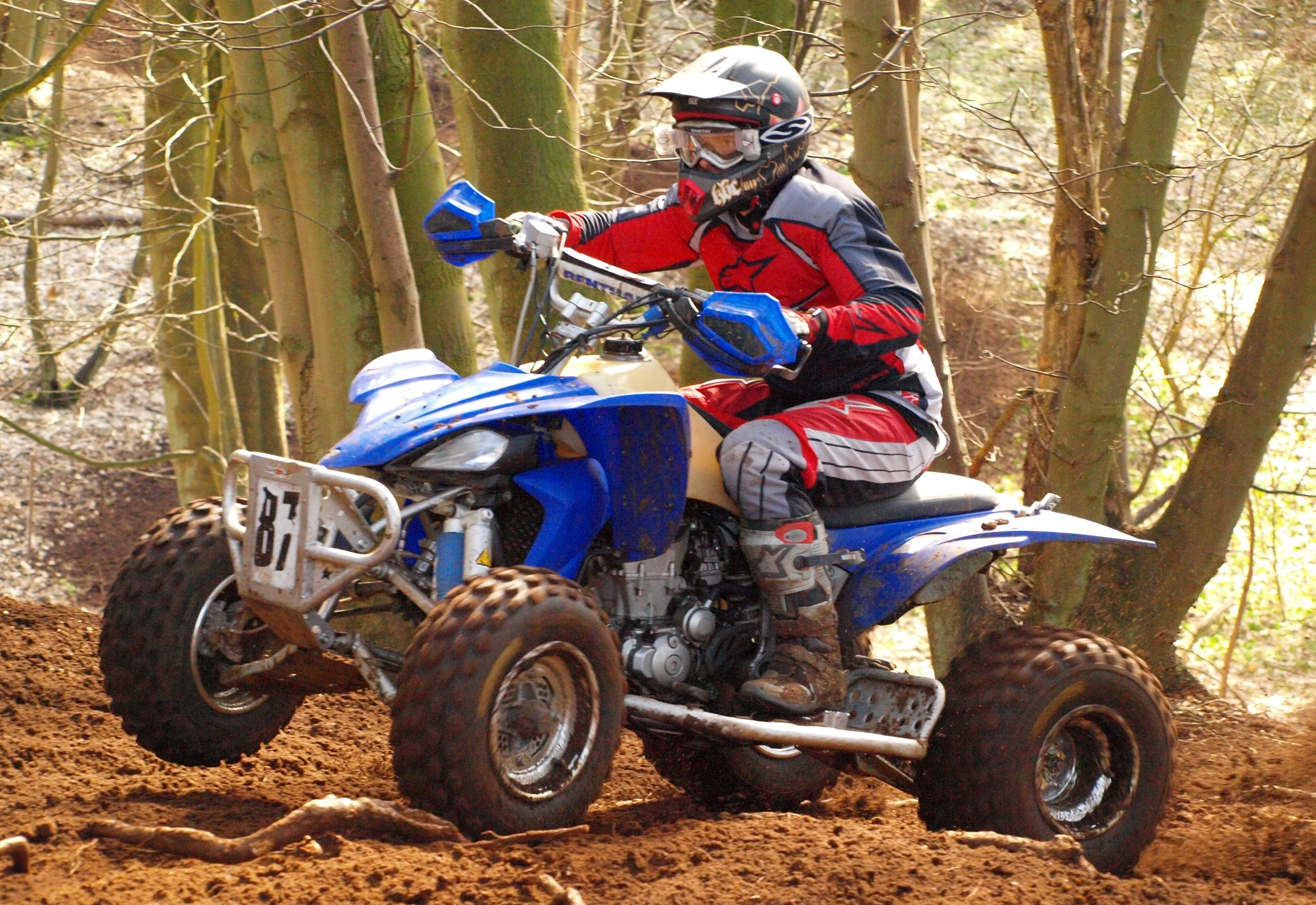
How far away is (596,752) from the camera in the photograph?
3.52 m

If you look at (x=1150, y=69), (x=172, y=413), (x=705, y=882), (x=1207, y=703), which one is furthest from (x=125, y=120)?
(x=705, y=882)

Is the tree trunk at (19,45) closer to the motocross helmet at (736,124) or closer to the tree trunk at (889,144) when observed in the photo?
the tree trunk at (889,144)

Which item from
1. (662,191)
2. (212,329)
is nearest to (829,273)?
(662,191)

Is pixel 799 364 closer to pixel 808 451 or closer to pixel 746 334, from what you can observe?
pixel 746 334

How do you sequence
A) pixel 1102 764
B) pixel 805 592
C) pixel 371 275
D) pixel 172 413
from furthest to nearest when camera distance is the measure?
pixel 172 413 → pixel 371 275 → pixel 1102 764 → pixel 805 592

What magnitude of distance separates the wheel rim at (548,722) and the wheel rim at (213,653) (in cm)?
95

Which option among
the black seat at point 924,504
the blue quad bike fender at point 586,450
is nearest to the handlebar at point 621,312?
the blue quad bike fender at point 586,450

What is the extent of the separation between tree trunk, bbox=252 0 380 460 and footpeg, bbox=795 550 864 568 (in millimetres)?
2614

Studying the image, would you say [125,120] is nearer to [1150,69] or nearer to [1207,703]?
[1150,69]

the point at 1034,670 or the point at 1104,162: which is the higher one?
the point at 1104,162

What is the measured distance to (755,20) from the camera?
6652 mm

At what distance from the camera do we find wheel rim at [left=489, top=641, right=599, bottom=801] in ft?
11.2

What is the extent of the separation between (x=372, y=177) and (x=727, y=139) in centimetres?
198

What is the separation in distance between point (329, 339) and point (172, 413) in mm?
6051
